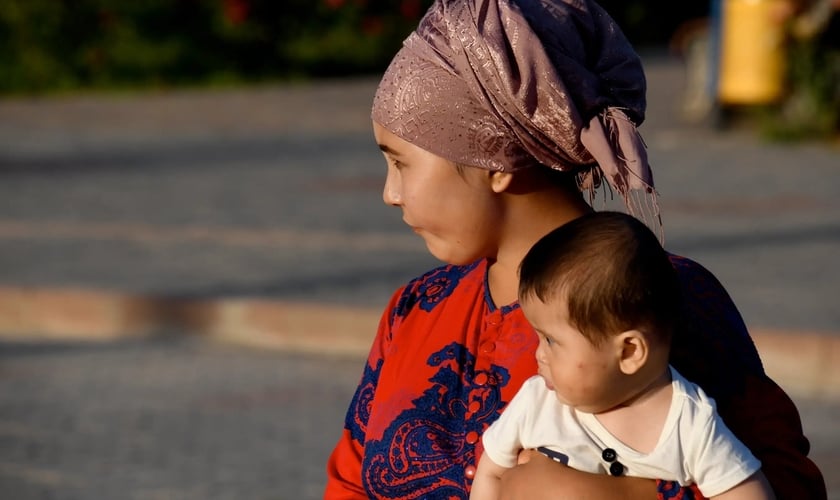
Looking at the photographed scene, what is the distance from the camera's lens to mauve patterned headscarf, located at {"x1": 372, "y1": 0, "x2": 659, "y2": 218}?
253 cm

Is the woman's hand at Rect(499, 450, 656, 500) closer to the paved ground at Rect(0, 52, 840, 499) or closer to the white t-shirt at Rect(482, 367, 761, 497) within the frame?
the white t-shirt at Rect(482, 367, 761, 497)

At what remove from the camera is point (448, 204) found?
2.64 metres

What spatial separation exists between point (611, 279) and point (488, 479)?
375 mm

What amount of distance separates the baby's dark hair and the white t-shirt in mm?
112

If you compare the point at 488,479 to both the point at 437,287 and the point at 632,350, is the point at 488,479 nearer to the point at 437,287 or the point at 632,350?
the point at 632,350

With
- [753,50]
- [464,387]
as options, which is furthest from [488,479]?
[753,50]

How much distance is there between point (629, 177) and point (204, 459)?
3911 millimetres

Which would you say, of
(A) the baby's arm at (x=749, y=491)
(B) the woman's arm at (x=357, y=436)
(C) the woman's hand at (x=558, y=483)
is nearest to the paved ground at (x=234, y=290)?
(B) the woman's arm at (x=357, y=436)

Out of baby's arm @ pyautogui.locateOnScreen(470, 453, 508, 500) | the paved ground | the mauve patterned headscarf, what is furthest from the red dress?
the paved ground

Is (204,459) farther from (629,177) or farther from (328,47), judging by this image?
(328,47)

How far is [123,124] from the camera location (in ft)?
58.2

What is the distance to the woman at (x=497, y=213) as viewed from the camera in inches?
97.2

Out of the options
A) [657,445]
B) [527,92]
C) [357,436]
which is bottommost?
[357,436]

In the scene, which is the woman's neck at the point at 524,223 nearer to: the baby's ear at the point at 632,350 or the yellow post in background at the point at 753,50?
the baby's ear at the point at 632,350
